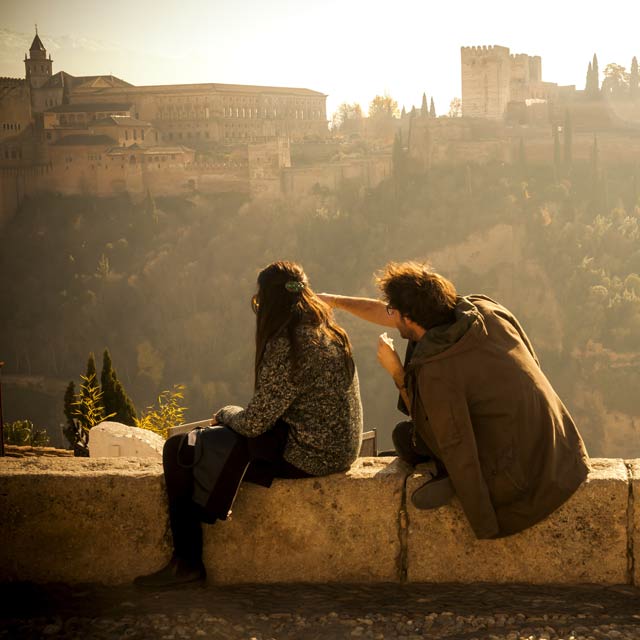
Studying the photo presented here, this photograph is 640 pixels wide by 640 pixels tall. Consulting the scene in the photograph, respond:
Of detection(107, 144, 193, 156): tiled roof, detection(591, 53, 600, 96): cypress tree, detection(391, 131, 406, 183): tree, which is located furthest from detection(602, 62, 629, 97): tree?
detection(107, 144, 193, 156): tiled roof

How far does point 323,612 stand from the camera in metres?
2.96

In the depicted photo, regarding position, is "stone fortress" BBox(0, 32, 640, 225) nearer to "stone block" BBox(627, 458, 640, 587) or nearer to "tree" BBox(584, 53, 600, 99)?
"tree" BBox(584, 53, 600, 99)

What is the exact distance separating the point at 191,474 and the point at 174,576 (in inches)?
13.6

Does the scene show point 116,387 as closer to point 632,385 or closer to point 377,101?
point 632,385

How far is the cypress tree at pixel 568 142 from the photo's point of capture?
41219 mm

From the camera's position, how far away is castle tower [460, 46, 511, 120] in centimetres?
4478

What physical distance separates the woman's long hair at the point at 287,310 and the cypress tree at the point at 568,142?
40.1 metres

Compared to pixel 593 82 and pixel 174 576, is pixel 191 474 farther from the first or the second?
pixel 593 82

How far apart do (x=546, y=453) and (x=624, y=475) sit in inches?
11.2

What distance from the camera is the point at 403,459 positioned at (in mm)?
3283

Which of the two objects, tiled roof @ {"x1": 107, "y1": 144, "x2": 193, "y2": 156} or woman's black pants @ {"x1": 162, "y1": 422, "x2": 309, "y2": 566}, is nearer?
woman's black pants @ {"x1": 162, "y1": 422, "x2": 309, "y2": 566}

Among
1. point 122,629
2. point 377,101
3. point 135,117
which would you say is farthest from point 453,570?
point 377,101

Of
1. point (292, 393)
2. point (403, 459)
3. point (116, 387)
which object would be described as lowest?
point (116, 387)

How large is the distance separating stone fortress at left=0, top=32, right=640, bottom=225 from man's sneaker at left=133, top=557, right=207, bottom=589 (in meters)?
38.7
